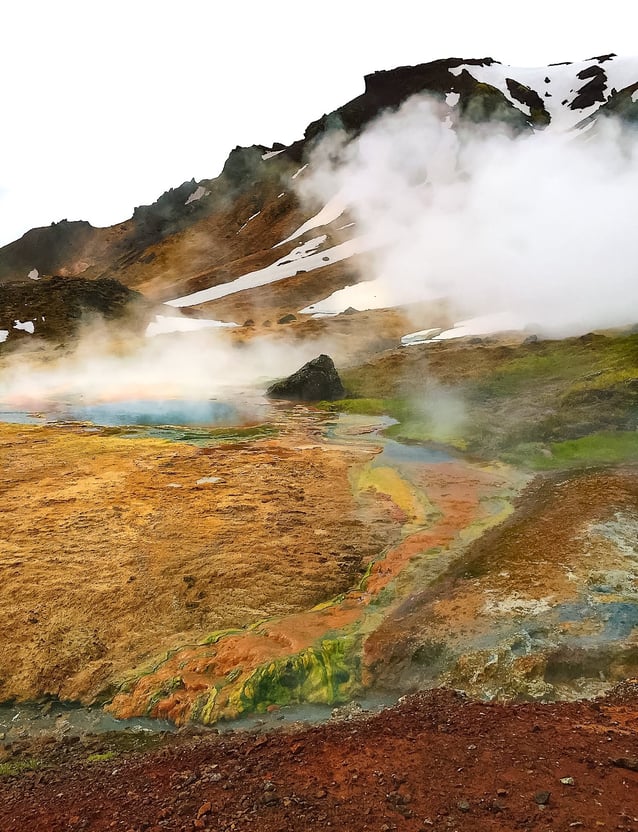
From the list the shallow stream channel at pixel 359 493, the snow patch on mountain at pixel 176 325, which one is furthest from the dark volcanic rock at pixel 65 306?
the shallow stream channel at pixel 359 493

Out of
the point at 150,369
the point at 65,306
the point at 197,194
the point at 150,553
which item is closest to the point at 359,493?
the point at 150,553

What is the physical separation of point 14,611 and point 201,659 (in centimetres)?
335

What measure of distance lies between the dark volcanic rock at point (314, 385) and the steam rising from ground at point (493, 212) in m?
13.8

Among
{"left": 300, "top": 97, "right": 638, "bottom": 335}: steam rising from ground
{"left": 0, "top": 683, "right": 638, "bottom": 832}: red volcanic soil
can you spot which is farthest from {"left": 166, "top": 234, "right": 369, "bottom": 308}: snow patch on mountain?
{"left": 0, "top": 683, "right": 638, "bottom": 832}: red volcanic soil

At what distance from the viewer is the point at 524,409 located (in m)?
21.5

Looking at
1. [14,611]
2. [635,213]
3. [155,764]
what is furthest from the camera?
[635,213]

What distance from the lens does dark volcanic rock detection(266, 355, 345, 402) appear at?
94.8 ft

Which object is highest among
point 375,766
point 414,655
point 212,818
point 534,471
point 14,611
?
point 14,611

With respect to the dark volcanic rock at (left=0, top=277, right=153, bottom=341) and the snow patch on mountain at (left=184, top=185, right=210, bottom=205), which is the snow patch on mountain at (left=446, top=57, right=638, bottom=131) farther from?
the dark volcanic rock at (left=0, top=277, right=153, bottom=341)

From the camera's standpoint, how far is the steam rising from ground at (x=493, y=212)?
135 ft

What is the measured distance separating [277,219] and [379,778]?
4117 inches

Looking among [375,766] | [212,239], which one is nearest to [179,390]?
[375,766]

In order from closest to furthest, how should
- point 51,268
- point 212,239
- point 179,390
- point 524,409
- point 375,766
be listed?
1. point 375,766
2. point 524,409
3. point 179,390
4. point 212,239
5. point 51,268

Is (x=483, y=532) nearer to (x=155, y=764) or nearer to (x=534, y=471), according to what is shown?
→ (x=534, y=471)
